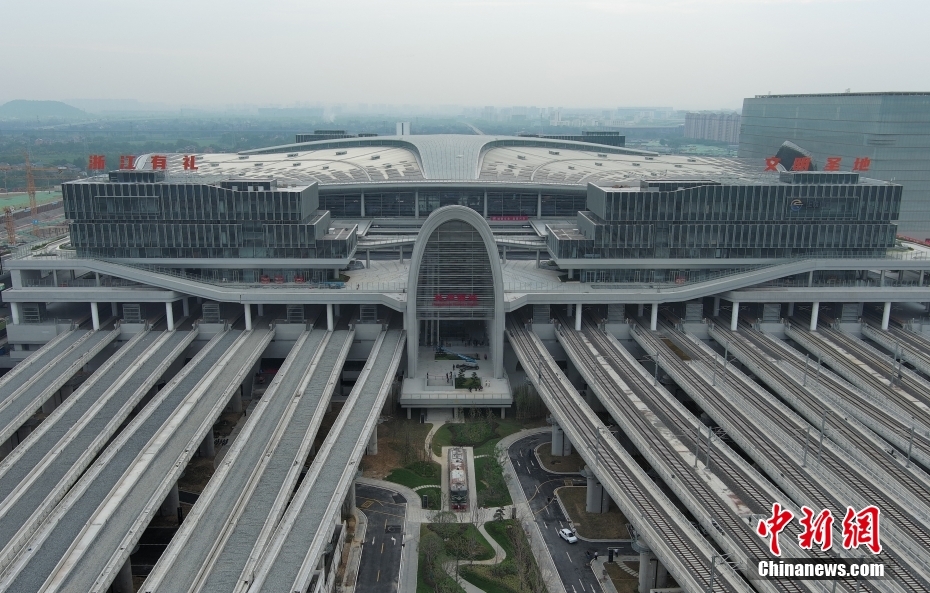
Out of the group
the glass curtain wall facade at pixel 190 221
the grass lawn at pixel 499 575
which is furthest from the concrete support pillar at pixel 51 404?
the grass lawn at pixel 499 575

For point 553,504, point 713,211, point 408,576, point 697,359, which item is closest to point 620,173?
point 713,211

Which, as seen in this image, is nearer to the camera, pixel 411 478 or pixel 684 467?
pixel 684 467

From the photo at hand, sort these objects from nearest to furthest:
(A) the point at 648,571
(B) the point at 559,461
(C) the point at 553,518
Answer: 1. (A) the point at 648,571
2. (C) the point at 553,518
3. (B) the point at 559,461

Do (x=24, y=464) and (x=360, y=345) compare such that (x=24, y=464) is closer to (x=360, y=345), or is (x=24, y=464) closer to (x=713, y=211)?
(x=360, y=345)

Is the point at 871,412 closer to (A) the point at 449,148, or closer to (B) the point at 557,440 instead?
(B) the point at 557,440

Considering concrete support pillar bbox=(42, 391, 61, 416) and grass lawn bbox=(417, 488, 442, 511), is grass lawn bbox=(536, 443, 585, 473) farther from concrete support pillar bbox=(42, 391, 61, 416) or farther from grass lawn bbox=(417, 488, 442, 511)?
concrete support pillar bbox=(42, 391, 61, 416)

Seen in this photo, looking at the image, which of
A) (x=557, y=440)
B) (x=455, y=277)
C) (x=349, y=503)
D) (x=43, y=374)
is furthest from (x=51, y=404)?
(x=557, y=440)
